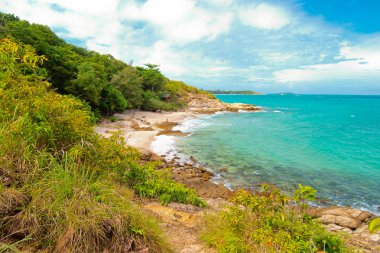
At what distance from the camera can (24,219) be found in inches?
108

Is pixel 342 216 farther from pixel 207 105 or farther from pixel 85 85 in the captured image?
pixel 207 105

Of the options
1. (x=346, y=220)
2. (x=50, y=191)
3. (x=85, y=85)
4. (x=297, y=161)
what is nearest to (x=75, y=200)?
(x=50, y=191)

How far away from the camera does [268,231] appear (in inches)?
157

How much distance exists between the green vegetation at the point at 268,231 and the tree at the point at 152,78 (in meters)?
46.0

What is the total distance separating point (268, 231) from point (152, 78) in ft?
154

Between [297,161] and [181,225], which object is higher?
[181,225]

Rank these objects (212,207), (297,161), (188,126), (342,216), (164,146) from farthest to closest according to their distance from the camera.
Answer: (188,126)
(164,146)
(297,161)
(342,216)
(212,207)

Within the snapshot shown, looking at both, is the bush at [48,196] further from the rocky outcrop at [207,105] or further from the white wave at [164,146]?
the rocky outcrop at [207,105]

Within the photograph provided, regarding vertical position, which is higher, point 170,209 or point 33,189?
point 33,189

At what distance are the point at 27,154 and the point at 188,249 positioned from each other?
309cm

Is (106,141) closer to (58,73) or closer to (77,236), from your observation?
(77,236)

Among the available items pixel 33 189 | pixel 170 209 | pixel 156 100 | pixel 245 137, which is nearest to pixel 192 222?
pixel 170 209

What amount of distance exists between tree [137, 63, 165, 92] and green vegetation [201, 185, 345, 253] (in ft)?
151

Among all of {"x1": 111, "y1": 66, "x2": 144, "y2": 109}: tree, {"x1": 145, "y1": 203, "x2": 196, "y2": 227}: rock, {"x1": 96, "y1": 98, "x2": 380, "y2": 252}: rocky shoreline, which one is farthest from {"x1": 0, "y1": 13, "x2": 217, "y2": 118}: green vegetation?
{"x1": 145, "y1": 203, "x2": 196, "y2": 227}: rock
